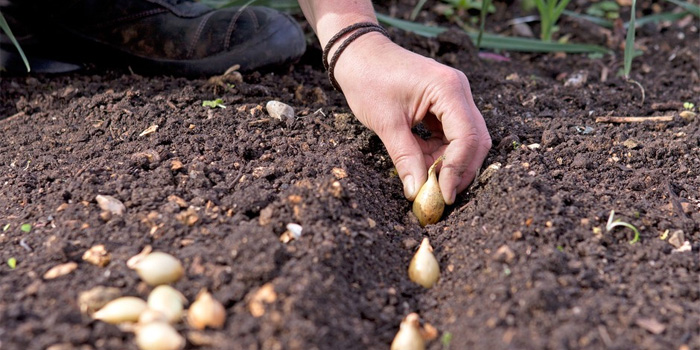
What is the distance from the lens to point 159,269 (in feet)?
3.38

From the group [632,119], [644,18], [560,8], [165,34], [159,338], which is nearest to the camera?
[159,338]

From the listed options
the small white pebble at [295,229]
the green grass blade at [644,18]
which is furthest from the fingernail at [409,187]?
the green grass blade at [644,18]

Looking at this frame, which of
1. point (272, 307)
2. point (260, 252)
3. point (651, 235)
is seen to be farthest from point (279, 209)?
point (651, 235)

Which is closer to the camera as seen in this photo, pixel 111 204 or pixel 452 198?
pixel 111 204

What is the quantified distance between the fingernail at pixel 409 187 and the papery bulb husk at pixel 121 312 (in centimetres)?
62

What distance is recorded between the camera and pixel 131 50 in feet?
6.63

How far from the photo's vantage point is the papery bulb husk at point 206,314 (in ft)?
3.11

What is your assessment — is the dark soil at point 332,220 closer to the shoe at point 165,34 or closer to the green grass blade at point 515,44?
the shoe at point 165,34

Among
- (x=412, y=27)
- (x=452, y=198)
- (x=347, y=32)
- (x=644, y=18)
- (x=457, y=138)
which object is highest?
(x=347, y=32)

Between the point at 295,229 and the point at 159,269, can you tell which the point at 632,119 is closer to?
the point at 295,229

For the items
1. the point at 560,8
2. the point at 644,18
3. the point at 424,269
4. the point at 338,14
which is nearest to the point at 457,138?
the point at 424,269

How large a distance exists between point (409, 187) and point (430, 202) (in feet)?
0.23

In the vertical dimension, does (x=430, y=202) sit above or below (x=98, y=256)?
below

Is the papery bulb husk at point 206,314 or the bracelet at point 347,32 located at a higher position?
the bracelet at point 347,32
